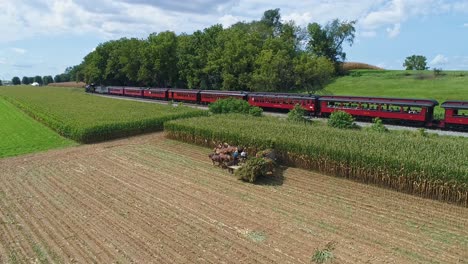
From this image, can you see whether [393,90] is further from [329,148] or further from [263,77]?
[329,148]

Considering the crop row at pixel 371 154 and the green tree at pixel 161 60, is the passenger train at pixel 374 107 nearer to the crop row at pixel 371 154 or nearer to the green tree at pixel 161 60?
the crop row at pixel 371 154

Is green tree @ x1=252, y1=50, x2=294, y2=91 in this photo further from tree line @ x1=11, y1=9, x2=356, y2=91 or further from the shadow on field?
the shadow on field

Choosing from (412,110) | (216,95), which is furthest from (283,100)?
(412,110)

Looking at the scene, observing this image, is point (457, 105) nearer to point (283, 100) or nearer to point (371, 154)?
point (371, 154)

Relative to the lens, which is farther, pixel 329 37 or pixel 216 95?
pixel 329 37

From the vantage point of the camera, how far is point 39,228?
49.3 ft

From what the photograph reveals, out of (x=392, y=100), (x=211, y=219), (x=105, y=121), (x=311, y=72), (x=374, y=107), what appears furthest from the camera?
(x=311, y=72)

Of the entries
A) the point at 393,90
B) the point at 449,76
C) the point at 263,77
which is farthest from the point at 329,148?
the point at 449,76

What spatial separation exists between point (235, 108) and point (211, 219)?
968 inches

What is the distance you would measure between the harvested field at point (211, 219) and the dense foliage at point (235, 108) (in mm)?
16029

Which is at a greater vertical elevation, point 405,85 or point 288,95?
point 405,85

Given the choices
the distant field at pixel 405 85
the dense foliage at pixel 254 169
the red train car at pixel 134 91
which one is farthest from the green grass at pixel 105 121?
the distant field at pixel 405 85

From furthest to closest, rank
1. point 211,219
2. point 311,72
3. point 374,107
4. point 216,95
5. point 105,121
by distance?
1. point 216,95
2. point 311,72
3. point 105,121
4. point 374,107
5. point 211,219

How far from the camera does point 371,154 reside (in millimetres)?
18609
